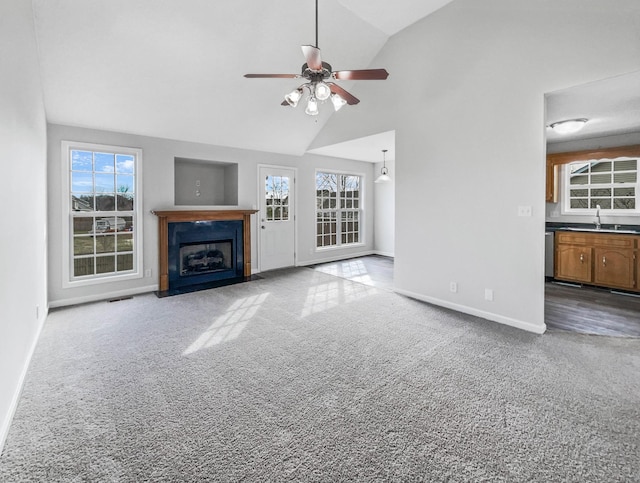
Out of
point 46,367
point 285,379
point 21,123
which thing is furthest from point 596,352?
point 21,123

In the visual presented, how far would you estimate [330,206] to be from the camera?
25.1 feet

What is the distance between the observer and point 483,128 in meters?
3.56

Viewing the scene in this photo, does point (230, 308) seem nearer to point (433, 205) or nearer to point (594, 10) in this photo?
point (433, 205)

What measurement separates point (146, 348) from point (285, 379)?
4.77ft

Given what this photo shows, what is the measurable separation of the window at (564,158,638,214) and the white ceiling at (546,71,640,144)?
→ 2.12ft

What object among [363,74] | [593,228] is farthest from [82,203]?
[593,228]

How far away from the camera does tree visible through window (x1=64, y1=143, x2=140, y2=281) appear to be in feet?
14.3

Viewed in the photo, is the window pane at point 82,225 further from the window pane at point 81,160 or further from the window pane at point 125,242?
the window pane at point 81,160

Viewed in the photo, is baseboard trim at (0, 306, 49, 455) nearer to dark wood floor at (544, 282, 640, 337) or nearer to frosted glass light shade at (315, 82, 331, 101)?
frosted glass light shade at (315, 82, 331, 101)

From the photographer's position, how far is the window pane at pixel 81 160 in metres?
4.32

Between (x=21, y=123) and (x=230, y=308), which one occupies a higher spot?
(x=21, y=123)

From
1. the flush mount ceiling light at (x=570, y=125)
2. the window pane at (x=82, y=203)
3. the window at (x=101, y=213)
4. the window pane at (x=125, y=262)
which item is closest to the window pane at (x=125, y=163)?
the window at (x=101, y=213)

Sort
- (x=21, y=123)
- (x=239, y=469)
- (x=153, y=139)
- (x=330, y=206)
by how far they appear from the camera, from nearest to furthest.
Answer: (x=239, y=469) → (x=21, y=123) → (x=153, y=139) → (x=330, y=206)

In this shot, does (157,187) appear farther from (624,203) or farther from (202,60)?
(624,203)
